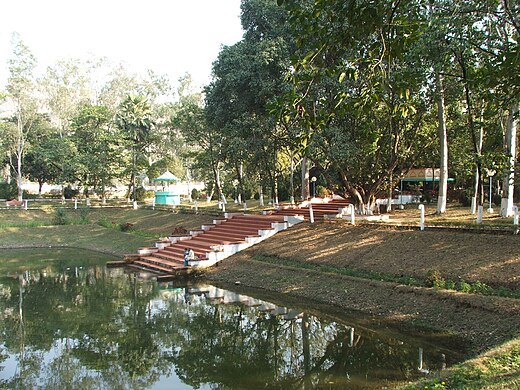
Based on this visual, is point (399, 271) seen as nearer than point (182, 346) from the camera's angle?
No

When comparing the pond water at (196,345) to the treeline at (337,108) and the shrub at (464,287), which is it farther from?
the treeline at (337,108)

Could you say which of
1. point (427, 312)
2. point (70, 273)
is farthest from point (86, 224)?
point (427, 312)

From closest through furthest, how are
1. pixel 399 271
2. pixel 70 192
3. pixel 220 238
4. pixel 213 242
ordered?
1. pixel 399 271
2. pixel 213 242
3. pixel 220 238
4. pixel 70 192

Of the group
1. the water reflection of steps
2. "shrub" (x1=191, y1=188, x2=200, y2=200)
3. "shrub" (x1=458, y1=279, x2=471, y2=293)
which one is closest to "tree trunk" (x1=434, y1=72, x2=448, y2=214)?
"shrub" (x1=458, y1=279, x2=471, y2=293)

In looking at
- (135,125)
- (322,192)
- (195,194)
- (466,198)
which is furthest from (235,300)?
(195,194)

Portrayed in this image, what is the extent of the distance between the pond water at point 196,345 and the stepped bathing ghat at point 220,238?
377 centimetres

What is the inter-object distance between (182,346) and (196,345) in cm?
33

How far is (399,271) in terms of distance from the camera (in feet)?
46.0

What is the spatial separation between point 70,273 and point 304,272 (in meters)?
10.8

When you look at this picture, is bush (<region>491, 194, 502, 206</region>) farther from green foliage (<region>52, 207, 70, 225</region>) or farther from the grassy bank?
green foliage (<region>52, 207, 70, 225</region>)

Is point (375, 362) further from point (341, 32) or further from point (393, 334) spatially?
point (341, 32)

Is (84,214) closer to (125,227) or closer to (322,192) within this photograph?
(125,227)

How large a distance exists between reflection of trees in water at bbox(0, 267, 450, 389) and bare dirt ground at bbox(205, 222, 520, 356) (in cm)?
154

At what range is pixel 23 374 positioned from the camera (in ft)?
30.4
